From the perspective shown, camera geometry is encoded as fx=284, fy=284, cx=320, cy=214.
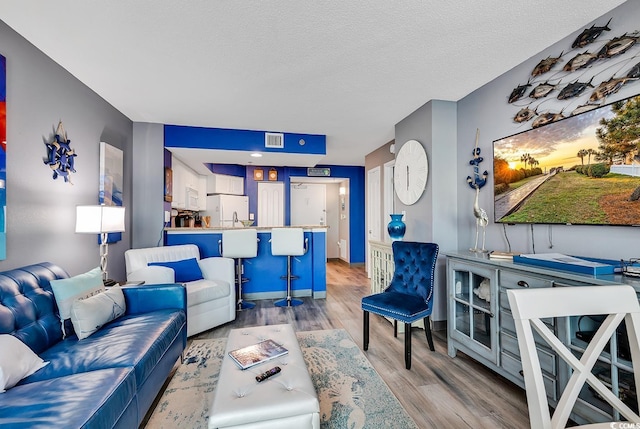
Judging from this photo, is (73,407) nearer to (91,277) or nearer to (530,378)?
(91,277)

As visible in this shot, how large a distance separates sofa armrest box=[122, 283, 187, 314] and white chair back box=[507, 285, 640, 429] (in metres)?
2.29

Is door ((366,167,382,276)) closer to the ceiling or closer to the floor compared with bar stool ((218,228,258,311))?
closer to the ceiling

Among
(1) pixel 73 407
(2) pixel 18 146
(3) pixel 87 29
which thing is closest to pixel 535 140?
(1) pixel 73 407

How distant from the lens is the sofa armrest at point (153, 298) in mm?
2215

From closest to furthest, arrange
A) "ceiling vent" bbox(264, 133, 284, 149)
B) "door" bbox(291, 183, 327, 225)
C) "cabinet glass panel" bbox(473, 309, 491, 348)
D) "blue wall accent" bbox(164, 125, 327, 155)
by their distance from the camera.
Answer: "cabinet glass panel" bbox(473, 309, 491, 348), "blue wall accent" bbox(164, 125, 327, 155), "ceiling vent" bbox(264, 133, 284, 149), "door" bbox(291, 183, 327, 225)

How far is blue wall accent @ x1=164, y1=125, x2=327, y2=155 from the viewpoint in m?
3.87

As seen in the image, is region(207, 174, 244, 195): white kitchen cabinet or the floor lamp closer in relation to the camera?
the floor lamp

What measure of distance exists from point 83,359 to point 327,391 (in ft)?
4.68

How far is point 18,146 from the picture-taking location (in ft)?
6.38

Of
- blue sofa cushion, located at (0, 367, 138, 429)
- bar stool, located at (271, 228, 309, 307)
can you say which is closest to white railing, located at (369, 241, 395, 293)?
bar stool, located at (271, 228, 309, 307)

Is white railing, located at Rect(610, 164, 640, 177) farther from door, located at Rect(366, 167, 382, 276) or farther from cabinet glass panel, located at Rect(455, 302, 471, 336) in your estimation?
door, located at Rect(366, 167, 382, 276)

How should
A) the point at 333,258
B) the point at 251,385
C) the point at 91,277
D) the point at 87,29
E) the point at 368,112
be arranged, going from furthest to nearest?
1. the point at 333,258
2. the point at 368,112
3. the point at 91,277
4. the point at 87,29
5. the point at 251,385

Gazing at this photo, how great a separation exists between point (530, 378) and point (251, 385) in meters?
1.12

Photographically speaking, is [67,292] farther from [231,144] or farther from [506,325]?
[506,325]
